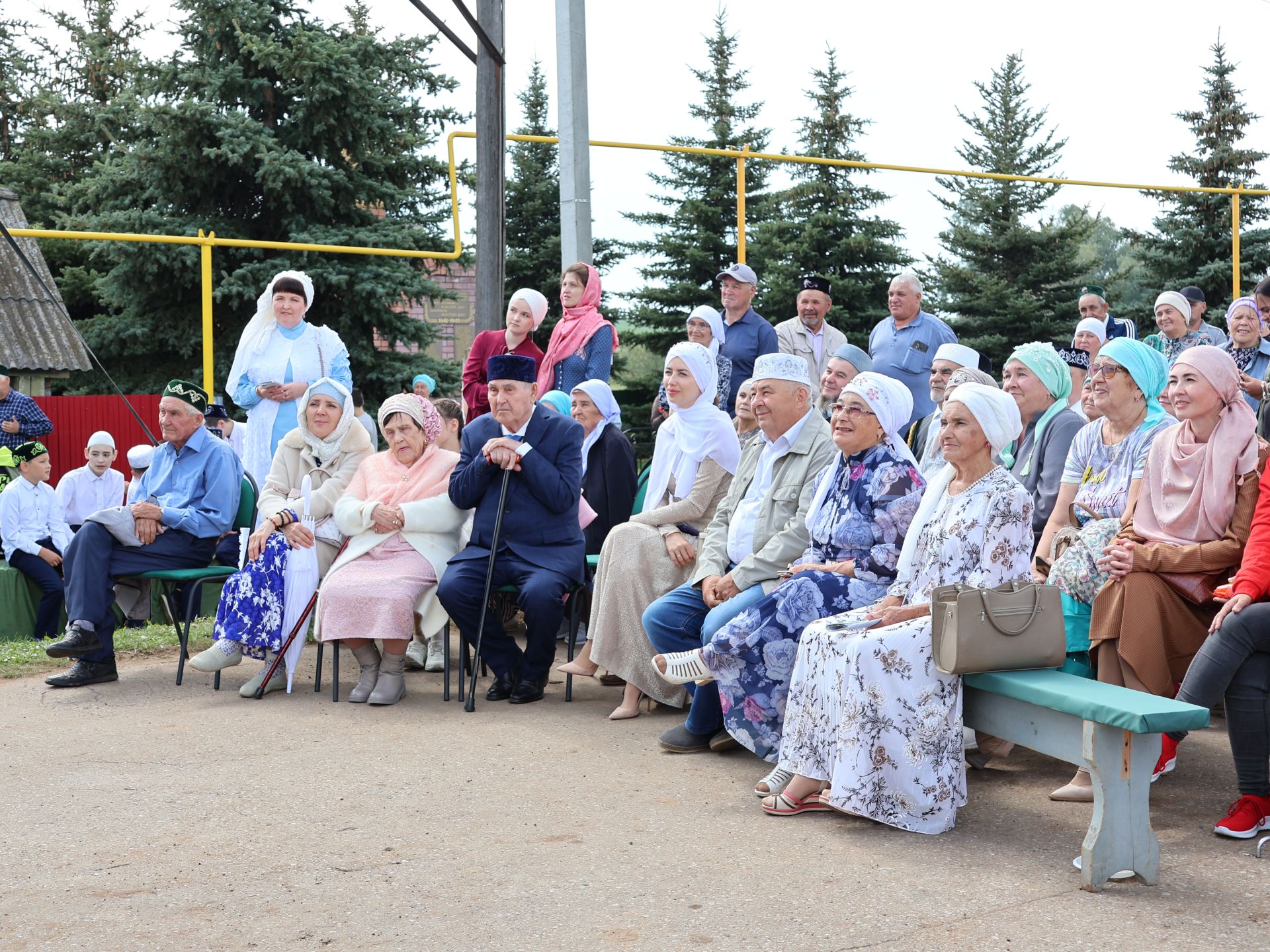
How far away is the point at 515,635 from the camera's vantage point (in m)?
7.73

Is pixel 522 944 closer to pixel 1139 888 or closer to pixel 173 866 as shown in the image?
pixel 173 866

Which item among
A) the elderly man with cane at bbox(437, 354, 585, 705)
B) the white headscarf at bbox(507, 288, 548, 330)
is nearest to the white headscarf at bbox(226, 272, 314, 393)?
the white headscarf at bbox(507, 288, 548, 330)

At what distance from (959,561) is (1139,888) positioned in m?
1.19

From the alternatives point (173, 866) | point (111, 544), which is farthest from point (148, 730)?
point (173, 866)

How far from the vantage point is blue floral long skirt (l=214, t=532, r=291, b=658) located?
6.45 meters

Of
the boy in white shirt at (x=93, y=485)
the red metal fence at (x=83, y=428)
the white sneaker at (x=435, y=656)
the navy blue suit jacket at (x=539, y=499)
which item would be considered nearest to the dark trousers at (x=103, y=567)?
the white sneaker at (x=435, y=656)

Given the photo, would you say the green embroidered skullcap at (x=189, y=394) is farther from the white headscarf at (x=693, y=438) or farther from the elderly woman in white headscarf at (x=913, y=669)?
the elderly woman in white headscarf at (x=913, y=669)

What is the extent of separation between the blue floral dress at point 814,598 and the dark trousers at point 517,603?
1.35 m

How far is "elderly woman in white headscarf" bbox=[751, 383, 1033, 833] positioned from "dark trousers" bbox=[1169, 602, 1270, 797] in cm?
65

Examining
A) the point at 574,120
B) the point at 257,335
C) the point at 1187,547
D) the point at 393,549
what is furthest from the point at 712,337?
the point at 1187,547

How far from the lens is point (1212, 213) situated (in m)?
21.2

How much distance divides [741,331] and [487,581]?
308 centimetres

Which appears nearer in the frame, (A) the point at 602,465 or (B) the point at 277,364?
(A) the point at 602,465

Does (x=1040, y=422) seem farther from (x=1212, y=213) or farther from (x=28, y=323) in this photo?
(x=1212, y=213)
